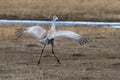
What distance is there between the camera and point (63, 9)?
3164cm

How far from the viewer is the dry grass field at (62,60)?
1070 cm

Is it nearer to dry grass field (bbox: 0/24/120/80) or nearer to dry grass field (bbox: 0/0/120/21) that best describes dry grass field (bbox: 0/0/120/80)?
dry grass field (bbox: 0/24/120/80)

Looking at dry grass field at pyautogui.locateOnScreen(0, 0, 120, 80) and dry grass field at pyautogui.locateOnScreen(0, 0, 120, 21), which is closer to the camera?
dry grass field at pyautogui.locateOnScreen(0, 0, 120, 80)

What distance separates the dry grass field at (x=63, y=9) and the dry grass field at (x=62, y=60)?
35.7 ft

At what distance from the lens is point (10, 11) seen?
31.1 meters

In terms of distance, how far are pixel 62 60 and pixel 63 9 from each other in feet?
60.8

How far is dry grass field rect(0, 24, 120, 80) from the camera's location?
421 inches

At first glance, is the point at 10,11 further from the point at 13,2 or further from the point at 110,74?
the point at 110,74

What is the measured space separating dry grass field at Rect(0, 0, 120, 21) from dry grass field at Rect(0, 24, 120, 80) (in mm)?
10896

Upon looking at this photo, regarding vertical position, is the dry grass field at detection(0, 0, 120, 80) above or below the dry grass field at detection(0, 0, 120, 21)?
above

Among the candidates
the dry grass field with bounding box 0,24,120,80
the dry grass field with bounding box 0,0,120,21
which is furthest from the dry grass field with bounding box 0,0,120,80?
the dry grass field with bounding box 0,0,120,21

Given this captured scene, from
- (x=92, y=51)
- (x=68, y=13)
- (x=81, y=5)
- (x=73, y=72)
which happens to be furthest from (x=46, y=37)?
(x=81, y=5)

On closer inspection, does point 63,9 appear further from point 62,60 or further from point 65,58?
point 62,60

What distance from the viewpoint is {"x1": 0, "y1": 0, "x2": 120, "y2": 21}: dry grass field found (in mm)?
30078
